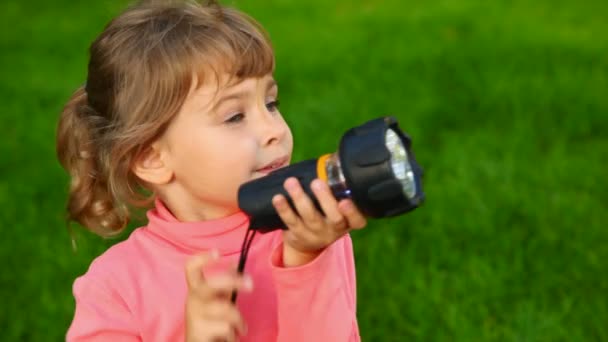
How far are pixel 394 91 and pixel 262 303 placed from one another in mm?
2947

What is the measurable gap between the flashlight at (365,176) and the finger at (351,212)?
0.01 metres

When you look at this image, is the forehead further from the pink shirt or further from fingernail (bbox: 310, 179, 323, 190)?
fingernail (bbox: 310, 179, 323, 190)

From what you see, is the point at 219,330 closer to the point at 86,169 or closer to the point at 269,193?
the point at 269,193

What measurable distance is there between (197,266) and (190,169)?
0.44 metres

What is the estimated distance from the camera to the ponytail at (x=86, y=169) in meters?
2.38

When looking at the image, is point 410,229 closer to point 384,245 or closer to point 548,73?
point 384,245

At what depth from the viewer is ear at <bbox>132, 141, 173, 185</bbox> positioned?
7.29 ft

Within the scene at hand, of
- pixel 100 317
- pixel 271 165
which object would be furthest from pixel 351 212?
pixel 100 317

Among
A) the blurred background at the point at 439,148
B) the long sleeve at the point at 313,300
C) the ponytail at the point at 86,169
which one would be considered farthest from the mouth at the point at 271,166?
the blurred background at the point at 439,148

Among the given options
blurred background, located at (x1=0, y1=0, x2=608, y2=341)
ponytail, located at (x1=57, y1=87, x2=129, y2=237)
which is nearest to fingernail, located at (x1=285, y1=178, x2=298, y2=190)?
ponytail, located at (x1=57, y1=87, x2=129, y2=237)

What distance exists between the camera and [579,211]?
12.4 ft

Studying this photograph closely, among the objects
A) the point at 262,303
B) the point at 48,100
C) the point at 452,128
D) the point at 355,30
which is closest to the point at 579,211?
the point at 452,128

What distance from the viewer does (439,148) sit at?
450 cm

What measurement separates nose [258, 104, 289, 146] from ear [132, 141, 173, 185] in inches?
10.5
